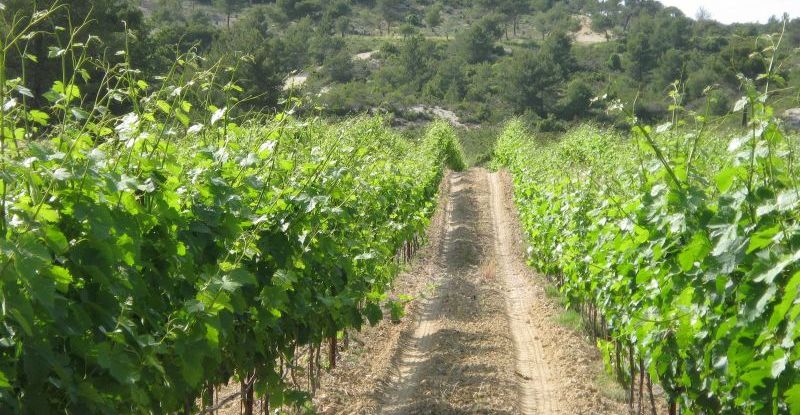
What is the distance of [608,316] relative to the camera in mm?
6648

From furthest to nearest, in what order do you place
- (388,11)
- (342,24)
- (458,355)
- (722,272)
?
(388,11), (342,24), (458,355), (722,272)

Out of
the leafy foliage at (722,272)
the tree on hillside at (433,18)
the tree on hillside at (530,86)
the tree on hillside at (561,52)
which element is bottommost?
the tree on hillside at (530,86)

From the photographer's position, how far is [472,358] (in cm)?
845

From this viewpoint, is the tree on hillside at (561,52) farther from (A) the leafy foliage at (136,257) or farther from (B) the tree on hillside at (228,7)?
(A) the leafy foliage at (136,257)

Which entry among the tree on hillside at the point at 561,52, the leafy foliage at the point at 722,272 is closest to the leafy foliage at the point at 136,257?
the leafy foliage at the point at 722,272

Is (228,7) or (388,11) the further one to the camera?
(388,11)

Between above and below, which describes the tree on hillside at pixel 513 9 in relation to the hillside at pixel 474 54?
above

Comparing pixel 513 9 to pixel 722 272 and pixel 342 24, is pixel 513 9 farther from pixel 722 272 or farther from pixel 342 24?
pixel 722 272

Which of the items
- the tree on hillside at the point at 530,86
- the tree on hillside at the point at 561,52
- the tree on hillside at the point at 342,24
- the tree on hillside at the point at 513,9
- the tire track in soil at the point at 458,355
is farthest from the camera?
the tree on hillside at the point at 513,9

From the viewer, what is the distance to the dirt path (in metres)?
7.12

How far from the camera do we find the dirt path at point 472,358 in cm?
712

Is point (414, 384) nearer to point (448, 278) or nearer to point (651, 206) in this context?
point (651, 206)

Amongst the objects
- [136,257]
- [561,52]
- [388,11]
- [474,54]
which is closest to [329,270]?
[136,257]

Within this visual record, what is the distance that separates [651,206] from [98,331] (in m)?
3.05
